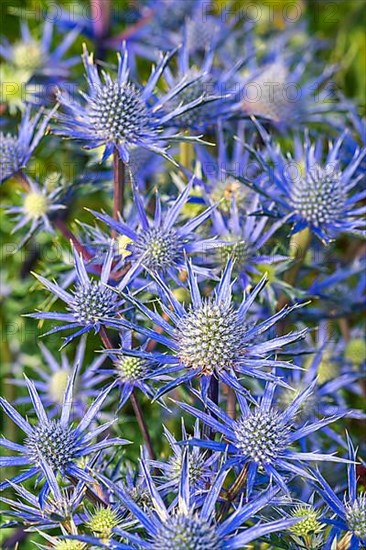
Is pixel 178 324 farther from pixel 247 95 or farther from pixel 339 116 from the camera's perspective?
pixel 339 116

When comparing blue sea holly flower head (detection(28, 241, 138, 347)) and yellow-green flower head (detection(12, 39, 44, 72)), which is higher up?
yellow-green flower head (detection(12, 39, 44, 72))

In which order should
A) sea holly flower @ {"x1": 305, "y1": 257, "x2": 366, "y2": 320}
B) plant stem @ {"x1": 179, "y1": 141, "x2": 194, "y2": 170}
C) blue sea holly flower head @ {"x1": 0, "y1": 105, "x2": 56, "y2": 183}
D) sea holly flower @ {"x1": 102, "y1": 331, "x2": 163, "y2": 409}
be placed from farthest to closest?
plant stem @ {"x1": 179, "y1": 141, "x2": 194, "y2": 170} → sea holly flower @ {"x1": 305, "y1": 257, "x2": 366, "y2": 320} → blue sea holly flower head @ {"x1": 0, "y1": 105, "x2": 56, "y2": 183} → sea holly flower @ {"x1": 102, "y1": 331, "x2": 163, "y2": 409}

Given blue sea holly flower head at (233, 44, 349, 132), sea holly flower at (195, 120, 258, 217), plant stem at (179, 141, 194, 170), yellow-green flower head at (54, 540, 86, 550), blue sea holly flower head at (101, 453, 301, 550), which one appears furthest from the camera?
blue sea holly flower head at (233, 44, 349, 132)

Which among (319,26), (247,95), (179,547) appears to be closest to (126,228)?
(179,547)

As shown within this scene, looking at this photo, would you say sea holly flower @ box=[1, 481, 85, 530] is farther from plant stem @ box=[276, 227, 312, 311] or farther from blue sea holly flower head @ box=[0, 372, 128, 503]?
plant stem @ box=[276, 227, 312, 311]

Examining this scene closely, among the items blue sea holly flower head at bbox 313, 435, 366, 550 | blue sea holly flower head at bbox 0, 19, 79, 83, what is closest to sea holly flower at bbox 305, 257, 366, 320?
blue sea holly flower head at bbox 313, 435, 366, 550
